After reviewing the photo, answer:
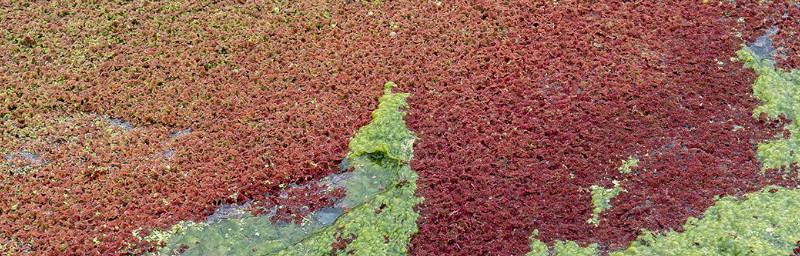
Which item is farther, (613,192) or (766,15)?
(766,15)

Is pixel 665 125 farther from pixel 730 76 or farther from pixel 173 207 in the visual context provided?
pixel 173 207

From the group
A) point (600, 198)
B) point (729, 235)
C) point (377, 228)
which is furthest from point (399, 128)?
point (729, 235)

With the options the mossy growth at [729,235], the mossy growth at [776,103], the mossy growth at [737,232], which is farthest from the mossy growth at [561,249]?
the mossy growth at [776,103]

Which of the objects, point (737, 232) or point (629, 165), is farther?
point (629, 165)

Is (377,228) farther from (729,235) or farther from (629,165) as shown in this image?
(729,235)

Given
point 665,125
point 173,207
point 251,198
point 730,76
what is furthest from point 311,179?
point 730,76

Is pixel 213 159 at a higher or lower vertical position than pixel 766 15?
lower
